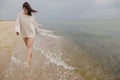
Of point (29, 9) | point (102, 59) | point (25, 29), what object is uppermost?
point (29, 9)

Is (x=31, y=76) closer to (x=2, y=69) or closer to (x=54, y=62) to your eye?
(x=2, y=69)

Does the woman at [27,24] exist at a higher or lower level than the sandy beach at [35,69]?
higher

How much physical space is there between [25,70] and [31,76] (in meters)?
0.83

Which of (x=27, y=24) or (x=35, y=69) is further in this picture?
(x=35, y=69)

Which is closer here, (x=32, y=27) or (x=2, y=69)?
(x=32, y=27)

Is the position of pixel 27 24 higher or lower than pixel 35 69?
higher

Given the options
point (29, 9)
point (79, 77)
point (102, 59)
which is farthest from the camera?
point (102, 59)

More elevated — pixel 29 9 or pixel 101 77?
pixel 29 9

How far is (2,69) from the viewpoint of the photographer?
15.2 meters

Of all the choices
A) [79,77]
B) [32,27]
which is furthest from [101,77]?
[32,27]

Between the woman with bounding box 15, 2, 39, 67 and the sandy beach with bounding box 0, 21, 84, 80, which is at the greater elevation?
the woman with bounding box 15, 2, 39, 67

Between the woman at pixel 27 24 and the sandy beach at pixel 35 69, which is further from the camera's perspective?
the sandy beach at pixel 35 69

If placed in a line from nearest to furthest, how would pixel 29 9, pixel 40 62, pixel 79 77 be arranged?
pixel 29 9 → pixel 79 77 → pixel 40 62

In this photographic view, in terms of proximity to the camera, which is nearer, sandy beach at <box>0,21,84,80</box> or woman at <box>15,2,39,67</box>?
woman at <box>15,2,39,67</box>
